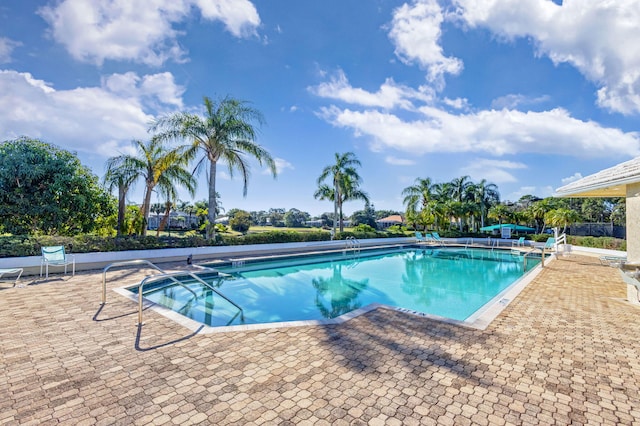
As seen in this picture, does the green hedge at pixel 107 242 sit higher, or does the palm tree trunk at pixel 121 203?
the palm tree trunk at pixel 121 203

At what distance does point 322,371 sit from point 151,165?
659 inches

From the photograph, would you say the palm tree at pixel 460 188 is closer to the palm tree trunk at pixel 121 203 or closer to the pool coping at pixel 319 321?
the pool coping at pixel 319 321

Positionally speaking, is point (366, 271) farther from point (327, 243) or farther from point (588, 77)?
point (588, 77)

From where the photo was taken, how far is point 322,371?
11.1 ft

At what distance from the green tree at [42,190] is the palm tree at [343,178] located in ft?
57.4

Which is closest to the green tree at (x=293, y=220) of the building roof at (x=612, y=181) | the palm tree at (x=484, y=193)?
the palm tree at (x=484, y=193)

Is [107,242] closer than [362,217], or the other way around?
[107,242]

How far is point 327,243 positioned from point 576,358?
18414mm

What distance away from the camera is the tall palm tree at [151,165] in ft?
50.7

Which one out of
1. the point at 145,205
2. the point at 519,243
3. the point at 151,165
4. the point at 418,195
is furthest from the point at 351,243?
the point at 418,195

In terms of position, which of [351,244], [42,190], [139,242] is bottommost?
[351,244]

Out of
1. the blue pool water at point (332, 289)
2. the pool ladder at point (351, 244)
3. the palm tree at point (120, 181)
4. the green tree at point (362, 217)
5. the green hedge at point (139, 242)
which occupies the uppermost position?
the palm tree at point (120, 181)

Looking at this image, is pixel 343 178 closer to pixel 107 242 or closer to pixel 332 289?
pixel 332 289

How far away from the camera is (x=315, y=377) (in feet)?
10.6
